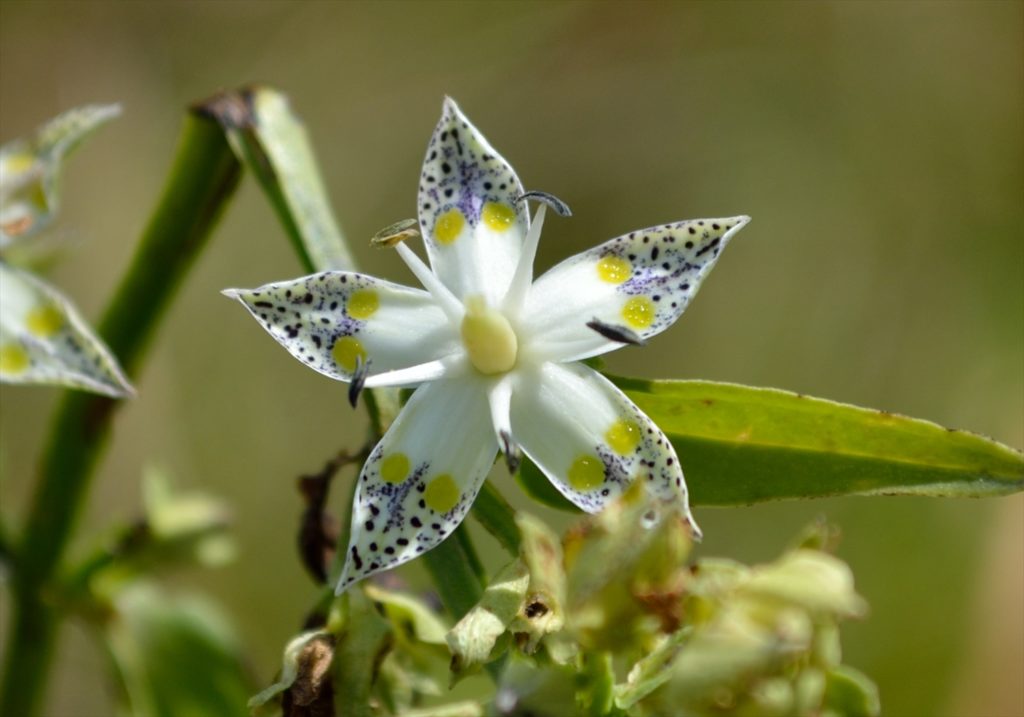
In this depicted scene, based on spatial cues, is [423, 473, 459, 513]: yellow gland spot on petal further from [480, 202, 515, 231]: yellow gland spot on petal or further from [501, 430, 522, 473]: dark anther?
[480, 202, 515, 231]: yellow gland spot on petal

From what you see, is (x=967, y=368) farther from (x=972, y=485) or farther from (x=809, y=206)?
(x=972, y=485)

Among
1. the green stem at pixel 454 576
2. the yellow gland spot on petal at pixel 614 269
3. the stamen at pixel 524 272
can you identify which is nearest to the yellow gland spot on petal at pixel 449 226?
the stamen at pixel 524 272

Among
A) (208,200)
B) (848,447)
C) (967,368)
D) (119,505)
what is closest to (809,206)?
(967,368)

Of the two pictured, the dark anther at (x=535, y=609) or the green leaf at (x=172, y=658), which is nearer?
the dark anther at (x=535, y=609)

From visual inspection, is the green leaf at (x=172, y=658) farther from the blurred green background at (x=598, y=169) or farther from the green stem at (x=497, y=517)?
the blurred green background at (x=598, y=169)

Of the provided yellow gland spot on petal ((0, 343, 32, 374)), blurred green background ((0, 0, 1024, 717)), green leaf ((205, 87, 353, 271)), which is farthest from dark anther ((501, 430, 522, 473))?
blurred green background ((0, 0, 1024, 717))

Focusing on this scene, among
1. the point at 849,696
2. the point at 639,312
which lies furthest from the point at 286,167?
the point at 849,696
